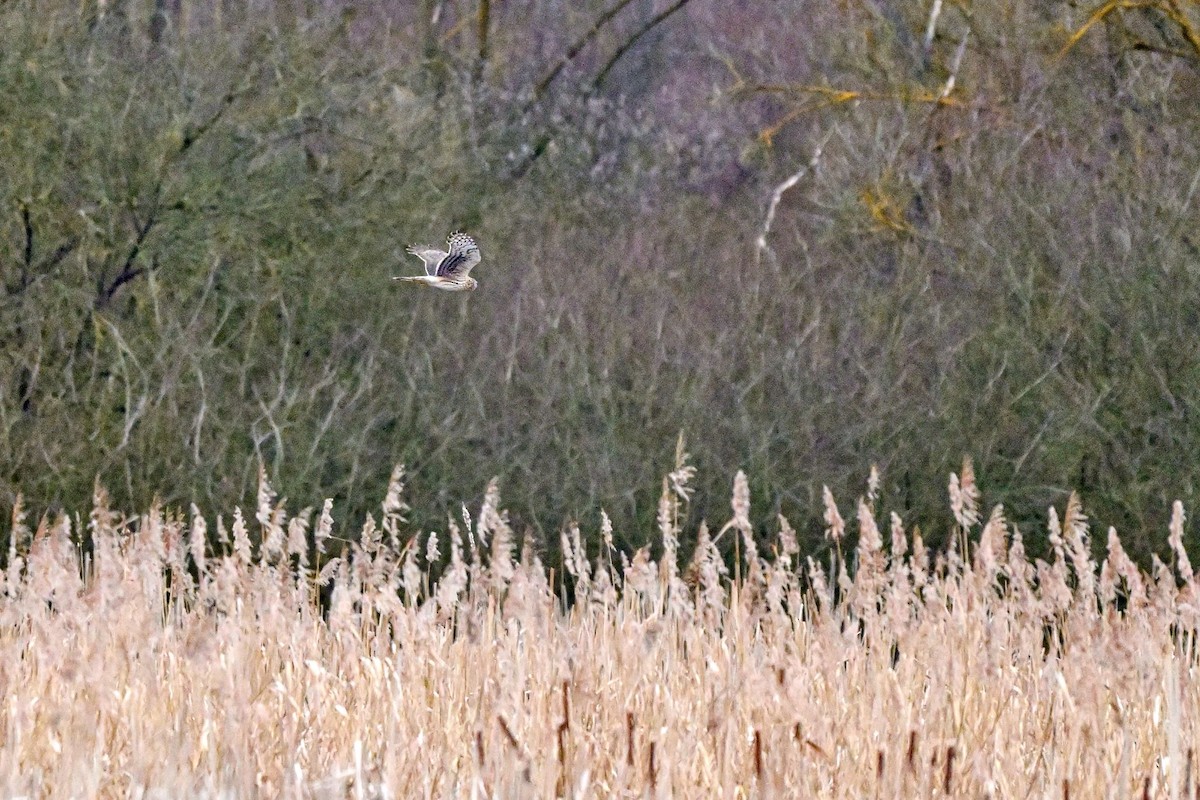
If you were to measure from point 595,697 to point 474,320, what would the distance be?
22.3 ft

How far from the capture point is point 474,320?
1031 cm

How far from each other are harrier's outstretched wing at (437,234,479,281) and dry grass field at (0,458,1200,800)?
4.07 feet

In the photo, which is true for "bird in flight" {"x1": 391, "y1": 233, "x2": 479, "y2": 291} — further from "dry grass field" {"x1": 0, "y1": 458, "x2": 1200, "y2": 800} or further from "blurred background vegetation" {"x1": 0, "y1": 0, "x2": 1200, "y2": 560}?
"blurred background vegetation" {"x1": 0, "y1": 0, "x2": 1200, "y2": 560}

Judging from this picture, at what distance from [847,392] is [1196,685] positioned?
5387 mm

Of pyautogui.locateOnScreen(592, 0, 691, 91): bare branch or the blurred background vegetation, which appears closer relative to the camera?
the blurred background vegetation

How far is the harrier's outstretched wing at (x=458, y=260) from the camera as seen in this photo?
5676 millimetres

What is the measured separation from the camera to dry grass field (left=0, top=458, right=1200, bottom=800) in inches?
131

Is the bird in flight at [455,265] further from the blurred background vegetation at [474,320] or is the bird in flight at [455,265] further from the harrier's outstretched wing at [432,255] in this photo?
the blurred background vegetation at [474,320]

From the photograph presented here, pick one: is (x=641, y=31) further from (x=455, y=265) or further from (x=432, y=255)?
(x=455, y=265)

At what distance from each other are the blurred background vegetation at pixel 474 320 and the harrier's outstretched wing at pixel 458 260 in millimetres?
3075

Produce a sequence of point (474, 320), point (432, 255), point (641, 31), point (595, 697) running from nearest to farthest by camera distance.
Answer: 1. point (595, 697)
2. point (432, 255)
3. point (474, 320)
4. point (641, 31)

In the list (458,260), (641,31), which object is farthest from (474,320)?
(641,31)

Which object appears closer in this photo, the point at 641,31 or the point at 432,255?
the point at 432,255

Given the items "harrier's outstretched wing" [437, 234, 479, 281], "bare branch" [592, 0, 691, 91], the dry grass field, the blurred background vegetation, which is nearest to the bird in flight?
"harrier's outstretched wing" [437, 234, 479, 281]
